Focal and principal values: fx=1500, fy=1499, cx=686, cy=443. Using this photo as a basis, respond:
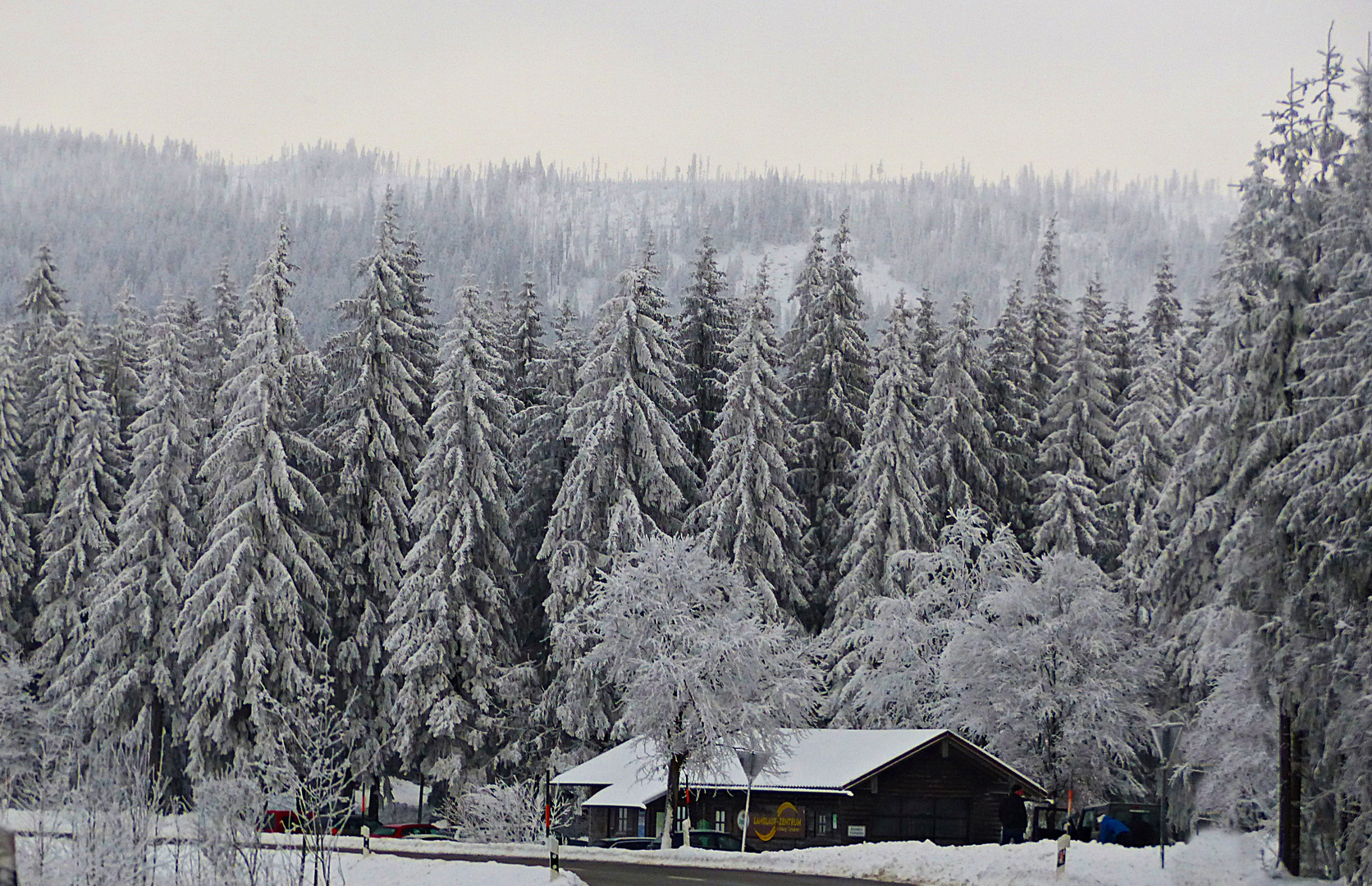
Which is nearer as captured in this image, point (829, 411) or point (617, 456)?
point (617, 456)

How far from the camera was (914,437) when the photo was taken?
180 feet

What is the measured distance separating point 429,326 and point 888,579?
19.3 metres

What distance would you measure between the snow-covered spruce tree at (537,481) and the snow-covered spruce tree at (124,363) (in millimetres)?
15023

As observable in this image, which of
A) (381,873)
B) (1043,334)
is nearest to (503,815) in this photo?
(381,873)

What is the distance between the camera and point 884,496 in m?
51.2

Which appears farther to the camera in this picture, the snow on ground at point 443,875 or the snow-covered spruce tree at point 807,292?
the snow-covered spruce tree at point 807,292

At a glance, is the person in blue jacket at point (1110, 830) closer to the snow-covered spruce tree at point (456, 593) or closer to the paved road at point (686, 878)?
the paved road at point (686, 878)

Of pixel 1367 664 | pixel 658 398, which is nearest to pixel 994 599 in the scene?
pixel 658 398

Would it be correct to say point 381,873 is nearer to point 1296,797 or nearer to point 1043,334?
point 1296,797

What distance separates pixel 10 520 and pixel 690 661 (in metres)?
26.5

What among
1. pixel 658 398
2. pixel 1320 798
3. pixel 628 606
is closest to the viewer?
pixel 1320 798

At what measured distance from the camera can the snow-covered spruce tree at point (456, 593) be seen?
48.3 meters

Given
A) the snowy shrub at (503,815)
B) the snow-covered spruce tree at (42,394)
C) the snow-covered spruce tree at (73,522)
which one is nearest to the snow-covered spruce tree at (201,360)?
the snow-covered spruce tree at (73,522)

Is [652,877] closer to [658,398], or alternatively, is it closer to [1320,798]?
[1320,798]
